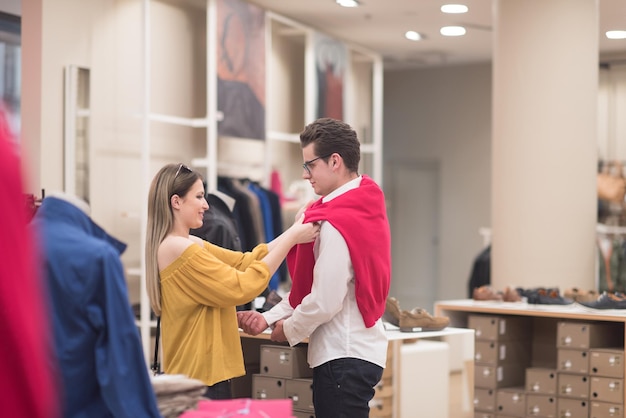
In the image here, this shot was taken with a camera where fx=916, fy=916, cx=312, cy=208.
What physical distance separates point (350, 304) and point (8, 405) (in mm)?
1665

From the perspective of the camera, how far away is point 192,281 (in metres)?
2.92

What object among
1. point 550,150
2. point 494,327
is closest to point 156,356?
point 494,327

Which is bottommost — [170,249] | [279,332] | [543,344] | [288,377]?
[543,344]

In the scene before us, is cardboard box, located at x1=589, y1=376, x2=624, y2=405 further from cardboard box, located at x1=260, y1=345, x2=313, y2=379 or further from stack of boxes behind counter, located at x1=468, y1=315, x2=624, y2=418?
cardboard box, located at x1=260, y1=345, x2=313, y2=379

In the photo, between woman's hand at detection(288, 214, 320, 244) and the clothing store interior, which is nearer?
the clothing store interior

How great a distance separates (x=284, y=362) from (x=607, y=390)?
2024 mm

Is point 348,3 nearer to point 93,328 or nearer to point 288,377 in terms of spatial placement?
point 288,377

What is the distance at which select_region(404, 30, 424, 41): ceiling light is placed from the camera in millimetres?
9703

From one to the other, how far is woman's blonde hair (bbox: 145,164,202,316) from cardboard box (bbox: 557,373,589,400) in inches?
115

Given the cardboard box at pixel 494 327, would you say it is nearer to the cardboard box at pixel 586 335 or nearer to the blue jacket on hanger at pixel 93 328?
the cardboard box at pixel 586 335

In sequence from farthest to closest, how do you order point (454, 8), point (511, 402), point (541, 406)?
point (454, 8)
point (511, 402)
point (541, 406)

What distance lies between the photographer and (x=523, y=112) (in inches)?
258

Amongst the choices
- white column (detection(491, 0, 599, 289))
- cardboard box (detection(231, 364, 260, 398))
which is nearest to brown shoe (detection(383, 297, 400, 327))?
cardboard box (detection(231, 364, 260, 398))

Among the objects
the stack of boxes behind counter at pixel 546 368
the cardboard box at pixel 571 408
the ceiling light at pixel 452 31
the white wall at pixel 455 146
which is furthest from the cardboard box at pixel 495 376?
the white wall at pixel 455 146
